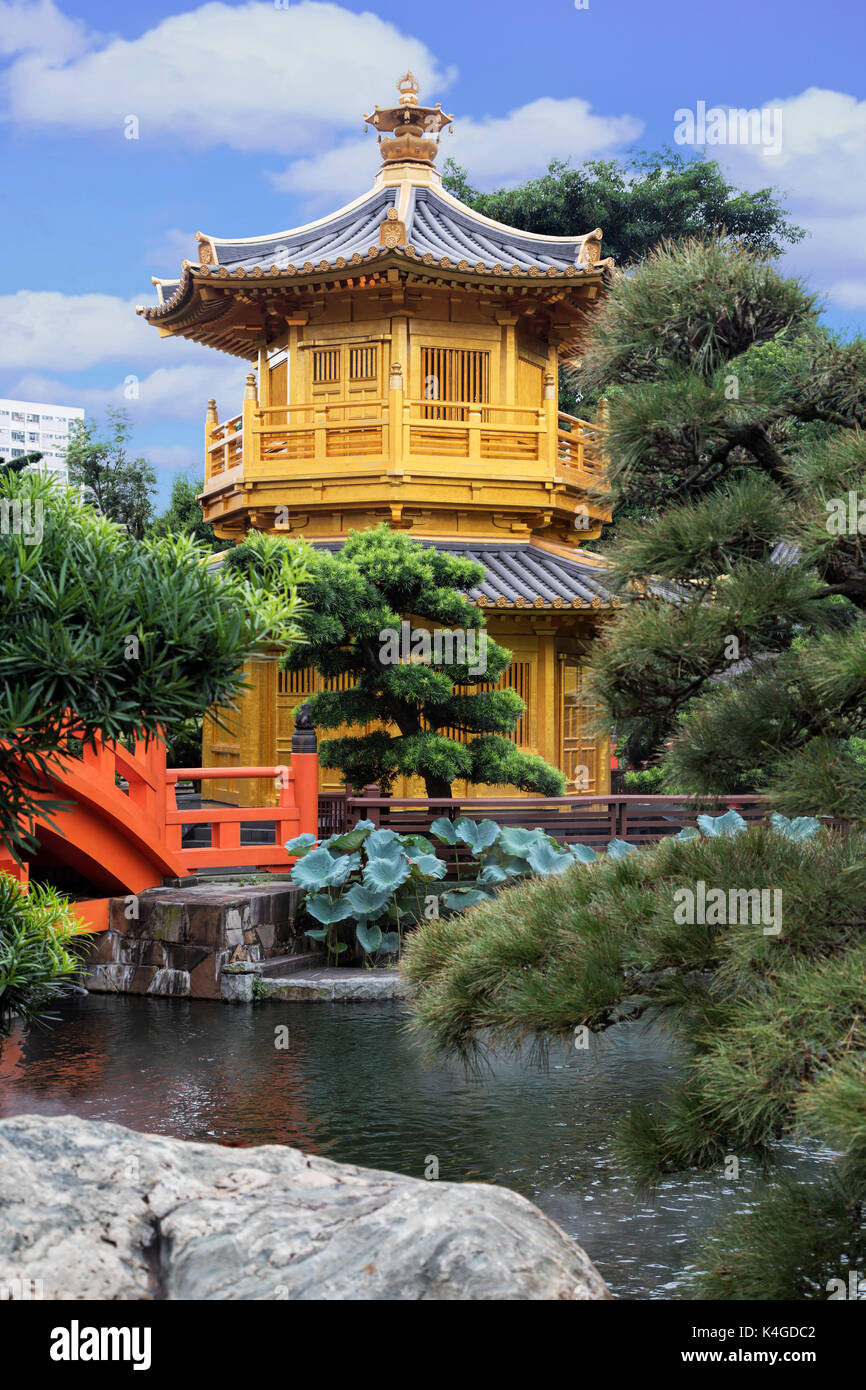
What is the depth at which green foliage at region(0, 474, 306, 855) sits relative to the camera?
4340 millimetres

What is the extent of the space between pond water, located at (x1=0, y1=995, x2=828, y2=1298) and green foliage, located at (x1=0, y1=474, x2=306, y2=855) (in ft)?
8.11

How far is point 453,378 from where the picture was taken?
56.1 feet

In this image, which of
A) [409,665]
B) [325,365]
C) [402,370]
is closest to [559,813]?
[409,665]

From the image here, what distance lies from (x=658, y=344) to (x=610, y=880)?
Answer: 1.96 meters

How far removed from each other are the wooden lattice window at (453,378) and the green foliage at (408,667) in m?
4.24

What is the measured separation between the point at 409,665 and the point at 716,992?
8552mm

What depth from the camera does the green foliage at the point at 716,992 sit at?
349cm

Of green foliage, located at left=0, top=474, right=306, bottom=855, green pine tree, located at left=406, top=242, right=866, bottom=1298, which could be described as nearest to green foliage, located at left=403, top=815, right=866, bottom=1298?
green pine tree, located at left=406, top=242, right=866, bottom=1298

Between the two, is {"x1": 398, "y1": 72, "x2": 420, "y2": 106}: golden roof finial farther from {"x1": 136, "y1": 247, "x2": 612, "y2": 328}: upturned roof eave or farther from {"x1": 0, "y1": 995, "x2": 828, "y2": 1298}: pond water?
{"x1": 0, "y1": 995, "x2": 828, "y2": 1298}: pond water

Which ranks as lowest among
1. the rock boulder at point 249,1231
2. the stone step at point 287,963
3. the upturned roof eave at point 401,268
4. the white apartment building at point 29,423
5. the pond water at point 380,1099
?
the pond water at point 380,1099

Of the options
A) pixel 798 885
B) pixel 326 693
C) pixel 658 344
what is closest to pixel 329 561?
pixel 326 693

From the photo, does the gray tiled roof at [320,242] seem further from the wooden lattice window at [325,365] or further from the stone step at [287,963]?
the stone step at [287,963]

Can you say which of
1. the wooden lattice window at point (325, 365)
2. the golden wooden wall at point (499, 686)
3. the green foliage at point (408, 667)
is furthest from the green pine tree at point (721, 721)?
the wooden lattice window at point (325, 365)

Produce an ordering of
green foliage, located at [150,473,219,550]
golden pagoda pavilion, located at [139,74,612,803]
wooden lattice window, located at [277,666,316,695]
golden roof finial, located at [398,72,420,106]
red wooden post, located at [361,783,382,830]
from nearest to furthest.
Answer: red wooden post, located at [361,783,382,830] < golden pagoda pavilion, located at [139,74,612,803] < wooden lattice window, located at [277,666,316,695] < golden roof finial, located at [398,72,420,106] < green foliage, located at [150,473,219,550]
